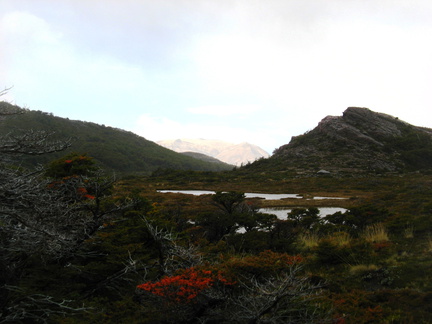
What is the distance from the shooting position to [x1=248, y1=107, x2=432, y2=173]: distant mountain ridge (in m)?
41.6

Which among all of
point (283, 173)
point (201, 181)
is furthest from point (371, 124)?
point (201, 181)

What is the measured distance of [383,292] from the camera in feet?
16.9

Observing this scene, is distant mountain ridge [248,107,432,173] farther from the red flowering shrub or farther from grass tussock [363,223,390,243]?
the red flowering shrub

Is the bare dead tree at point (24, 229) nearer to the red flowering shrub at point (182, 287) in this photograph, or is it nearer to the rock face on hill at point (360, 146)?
the red flowering shrub at point (182, 287)

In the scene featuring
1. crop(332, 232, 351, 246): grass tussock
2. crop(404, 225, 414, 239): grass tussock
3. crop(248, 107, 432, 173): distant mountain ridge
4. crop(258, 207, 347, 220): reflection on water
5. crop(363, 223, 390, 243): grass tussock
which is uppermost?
crop(248, 107, 432, 173): distant mountain ridge

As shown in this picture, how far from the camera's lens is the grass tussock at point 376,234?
Result: 28.2ft

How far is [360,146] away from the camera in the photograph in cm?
4747

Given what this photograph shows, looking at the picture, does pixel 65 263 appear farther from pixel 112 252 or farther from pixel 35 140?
pixel 35 140

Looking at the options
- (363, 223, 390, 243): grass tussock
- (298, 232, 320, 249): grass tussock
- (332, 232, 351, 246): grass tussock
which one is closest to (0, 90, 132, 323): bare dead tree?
(298, 232, 320, 249): grass tussock

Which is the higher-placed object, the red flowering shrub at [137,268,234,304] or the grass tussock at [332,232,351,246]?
the red flowering shrub at [137,268,234,304]

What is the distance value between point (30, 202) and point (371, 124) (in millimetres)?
58215

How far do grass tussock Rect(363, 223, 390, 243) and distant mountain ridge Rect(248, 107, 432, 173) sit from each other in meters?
32.9

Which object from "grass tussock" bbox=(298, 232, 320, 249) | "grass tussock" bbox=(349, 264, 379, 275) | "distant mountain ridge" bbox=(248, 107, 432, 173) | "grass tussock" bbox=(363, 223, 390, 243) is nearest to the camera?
"grass tussock" bbox=(349, 264, 379, 275)

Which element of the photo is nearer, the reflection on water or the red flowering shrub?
the red flowering shrub
